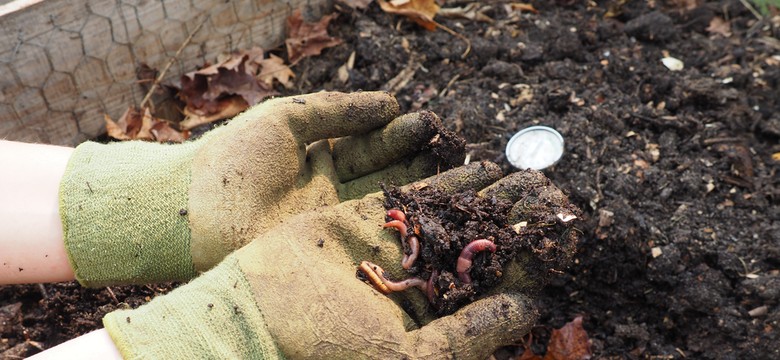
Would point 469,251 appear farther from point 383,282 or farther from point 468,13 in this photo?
point 468,13

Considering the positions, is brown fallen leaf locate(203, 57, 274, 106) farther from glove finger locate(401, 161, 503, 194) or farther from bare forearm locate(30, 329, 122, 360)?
bare forearm locate(30, 329, 122, 360)

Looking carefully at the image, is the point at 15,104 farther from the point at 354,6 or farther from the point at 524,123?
the point at 524,123

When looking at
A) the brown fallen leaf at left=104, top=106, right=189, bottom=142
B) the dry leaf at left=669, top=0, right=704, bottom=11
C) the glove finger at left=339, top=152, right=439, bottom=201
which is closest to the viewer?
the glove finger at left=339, top=152, right=439, bottom=201

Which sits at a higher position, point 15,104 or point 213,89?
point 15,104

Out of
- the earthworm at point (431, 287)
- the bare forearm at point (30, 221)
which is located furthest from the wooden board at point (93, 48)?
the earthworm at point (431, 287)

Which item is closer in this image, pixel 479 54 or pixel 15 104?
pixel 15 104

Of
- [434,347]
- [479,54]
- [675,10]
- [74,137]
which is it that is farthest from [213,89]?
[675,10]

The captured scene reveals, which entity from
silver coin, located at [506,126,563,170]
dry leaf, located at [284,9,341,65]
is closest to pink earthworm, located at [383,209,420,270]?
silver coin, located at [506,126,563,170]

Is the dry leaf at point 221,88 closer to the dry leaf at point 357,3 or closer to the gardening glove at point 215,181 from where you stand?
the dry leaf at point 357,3
